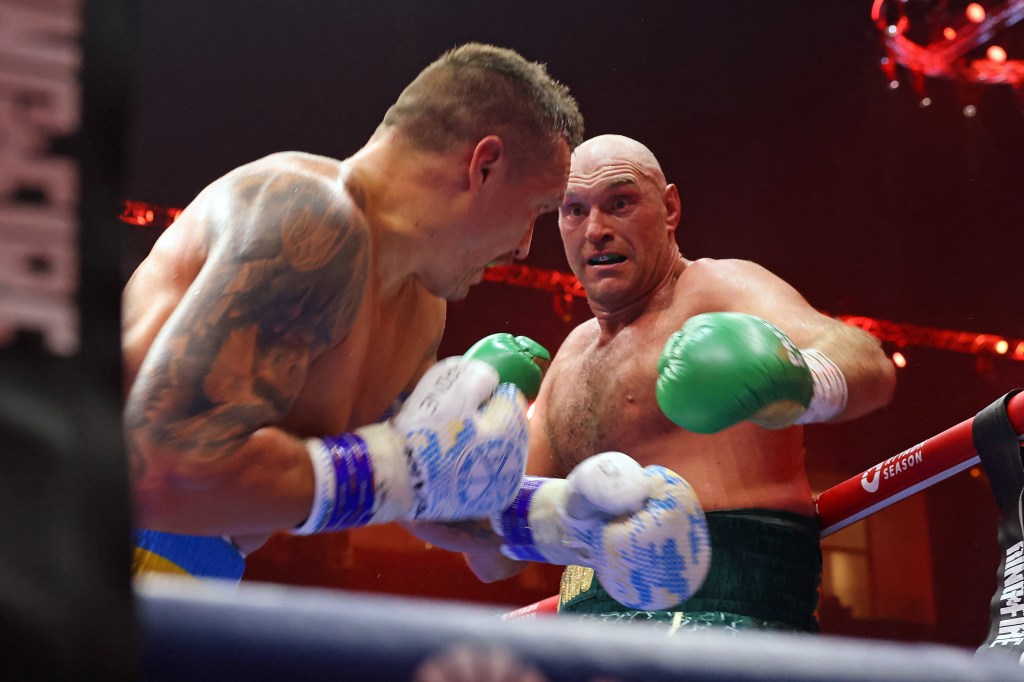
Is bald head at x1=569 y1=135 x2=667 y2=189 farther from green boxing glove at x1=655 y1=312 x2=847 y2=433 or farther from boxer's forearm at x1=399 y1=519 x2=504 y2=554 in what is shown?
boxer's forearm at x1=399 y1=519 x2=504 y2=554

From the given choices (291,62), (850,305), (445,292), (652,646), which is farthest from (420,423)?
(850,305)

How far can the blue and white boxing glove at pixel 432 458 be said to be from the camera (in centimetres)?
121

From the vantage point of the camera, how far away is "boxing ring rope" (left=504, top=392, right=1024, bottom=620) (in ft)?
5.52

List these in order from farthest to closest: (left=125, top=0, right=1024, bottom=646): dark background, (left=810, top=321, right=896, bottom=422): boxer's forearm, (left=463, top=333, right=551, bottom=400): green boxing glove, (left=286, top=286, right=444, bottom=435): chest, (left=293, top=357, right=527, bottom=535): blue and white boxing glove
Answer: (left=125, top=0, right=1024, bottom=646): dark background → (left=463, top=333, right=551, bottom=400): green boxing glove → (left=810, top=321, right=896, bottom=422): boxer's forearm → (left=286, top=286, right=444, bottom=435): chest → (left=293, top=357, right=527, bottom=535): blue and white boxing glove

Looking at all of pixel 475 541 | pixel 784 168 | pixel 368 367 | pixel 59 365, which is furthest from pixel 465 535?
pixel 784 168

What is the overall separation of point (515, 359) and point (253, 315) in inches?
44.8

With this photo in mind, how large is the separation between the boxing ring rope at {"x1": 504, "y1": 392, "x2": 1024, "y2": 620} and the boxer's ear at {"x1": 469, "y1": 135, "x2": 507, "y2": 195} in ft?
2.30

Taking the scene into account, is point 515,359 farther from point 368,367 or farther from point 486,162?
point 486,162

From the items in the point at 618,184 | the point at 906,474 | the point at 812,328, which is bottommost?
the point at 906,474

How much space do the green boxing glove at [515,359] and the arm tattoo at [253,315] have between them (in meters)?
0.94

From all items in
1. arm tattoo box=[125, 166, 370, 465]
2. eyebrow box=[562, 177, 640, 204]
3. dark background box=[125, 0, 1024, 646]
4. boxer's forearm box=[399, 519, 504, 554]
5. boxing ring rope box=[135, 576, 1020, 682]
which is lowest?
boxing ring rope box=[135, 576, 1020, 682]

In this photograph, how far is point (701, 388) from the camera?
156cm

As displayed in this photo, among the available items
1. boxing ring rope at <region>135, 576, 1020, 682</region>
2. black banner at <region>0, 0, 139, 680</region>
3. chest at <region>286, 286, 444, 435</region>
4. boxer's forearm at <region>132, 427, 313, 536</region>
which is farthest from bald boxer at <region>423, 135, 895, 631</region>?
black banner at <region>0, 0, 139, 680</region>

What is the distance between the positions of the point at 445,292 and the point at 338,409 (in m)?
0.28
